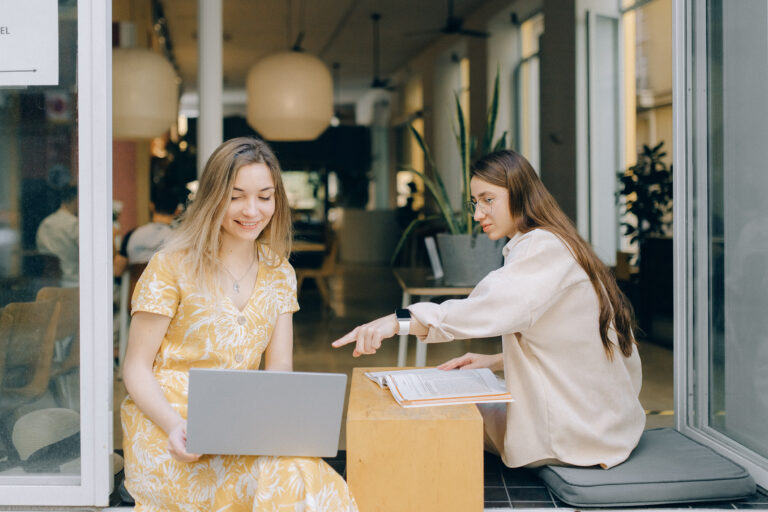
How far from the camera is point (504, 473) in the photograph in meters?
2.42

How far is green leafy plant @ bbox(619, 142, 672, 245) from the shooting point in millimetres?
5918

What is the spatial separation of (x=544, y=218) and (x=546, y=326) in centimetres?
33

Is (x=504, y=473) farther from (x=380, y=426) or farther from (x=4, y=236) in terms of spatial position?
(x=4, y=236)

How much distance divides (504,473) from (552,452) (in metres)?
0.24

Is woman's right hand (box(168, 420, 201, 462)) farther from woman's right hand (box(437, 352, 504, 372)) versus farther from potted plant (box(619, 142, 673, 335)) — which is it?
potted plant (box(619, 142, 673, 335))

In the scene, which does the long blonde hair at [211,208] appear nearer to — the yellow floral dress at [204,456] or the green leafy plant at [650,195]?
the yellow floral dress at [204,456]

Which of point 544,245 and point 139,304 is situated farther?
point 544,245

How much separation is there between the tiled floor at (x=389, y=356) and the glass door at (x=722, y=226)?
36 centimetres

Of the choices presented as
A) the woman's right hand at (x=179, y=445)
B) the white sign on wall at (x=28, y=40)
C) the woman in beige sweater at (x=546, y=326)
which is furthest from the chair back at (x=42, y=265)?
→ the woman in beige sweater at (x=546, y=326)

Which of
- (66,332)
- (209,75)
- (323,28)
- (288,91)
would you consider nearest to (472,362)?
(66,332)

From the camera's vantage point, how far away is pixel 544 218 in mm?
2270

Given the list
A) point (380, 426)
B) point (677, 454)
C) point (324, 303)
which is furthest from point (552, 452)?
point (324, 303)

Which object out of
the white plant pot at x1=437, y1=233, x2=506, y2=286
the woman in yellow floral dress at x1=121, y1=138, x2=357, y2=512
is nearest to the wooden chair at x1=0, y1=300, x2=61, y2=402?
the woman in yellow floral dress at x1=121, y1=138, x2=357, y2=512

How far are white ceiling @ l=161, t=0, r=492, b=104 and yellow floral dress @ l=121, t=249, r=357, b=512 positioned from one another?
6768 mm
